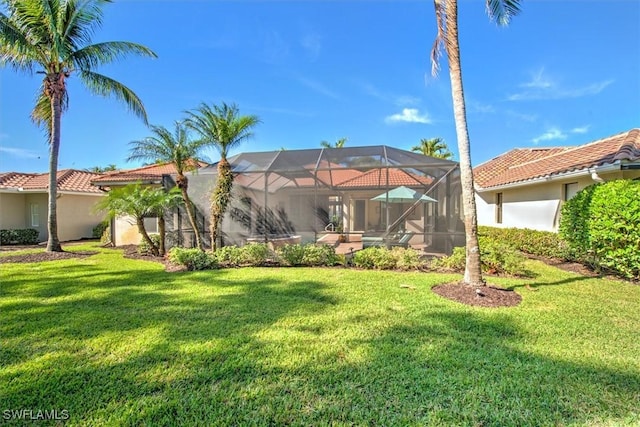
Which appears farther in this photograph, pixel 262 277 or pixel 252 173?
pixel 252 173

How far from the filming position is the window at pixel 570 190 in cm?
1037

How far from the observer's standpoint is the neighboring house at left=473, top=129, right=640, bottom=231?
8578mm

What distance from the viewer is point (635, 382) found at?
305 cm

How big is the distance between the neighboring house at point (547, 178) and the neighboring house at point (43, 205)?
2172 cm

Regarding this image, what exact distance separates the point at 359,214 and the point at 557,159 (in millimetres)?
10355

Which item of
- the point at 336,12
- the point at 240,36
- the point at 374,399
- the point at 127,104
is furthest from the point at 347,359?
the point at 127,104

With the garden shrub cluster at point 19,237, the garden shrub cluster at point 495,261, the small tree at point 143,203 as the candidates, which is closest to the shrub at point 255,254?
the small tree at point 143,203

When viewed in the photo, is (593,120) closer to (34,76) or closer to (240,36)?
(240,36)

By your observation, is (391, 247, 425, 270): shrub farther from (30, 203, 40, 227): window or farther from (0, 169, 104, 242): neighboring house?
(30, 203, 40, 227): window

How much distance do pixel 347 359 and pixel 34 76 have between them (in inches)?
589

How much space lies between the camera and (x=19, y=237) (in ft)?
51.0

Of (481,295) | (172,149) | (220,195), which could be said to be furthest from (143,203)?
(481,295)

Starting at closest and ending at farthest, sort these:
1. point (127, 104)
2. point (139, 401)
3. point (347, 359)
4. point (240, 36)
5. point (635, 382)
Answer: point (139, 401) < point (635, 382) < point (347, 359) < point (240, 36) < point (127, 104)

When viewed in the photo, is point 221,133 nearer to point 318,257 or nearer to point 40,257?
point 318,257
